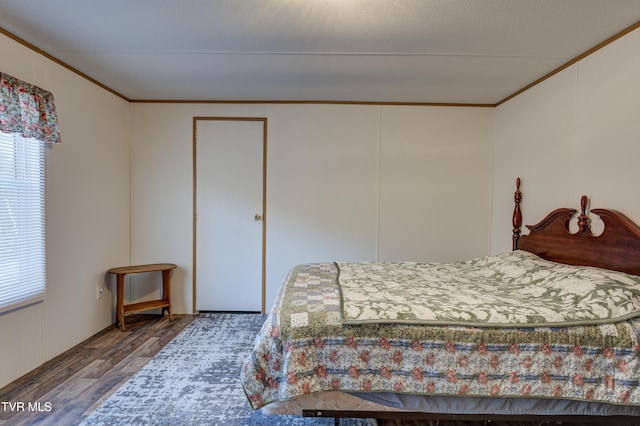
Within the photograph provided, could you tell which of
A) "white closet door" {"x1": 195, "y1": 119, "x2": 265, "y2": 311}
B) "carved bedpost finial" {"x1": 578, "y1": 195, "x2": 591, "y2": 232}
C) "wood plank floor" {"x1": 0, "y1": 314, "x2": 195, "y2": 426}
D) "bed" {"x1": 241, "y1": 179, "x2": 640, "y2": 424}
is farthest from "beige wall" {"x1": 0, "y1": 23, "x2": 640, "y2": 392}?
"bed" {"x1": 241, "y1": 179, "x2": 640, "y2": 424}

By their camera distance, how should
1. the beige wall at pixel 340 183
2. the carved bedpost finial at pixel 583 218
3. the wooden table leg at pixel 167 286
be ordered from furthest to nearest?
the beige wall at pixel 340 183
the wooden table leg at pixel 167 286
the carved bedpost finial at pixel 583 218

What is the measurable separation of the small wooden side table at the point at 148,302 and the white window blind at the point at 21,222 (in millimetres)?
700

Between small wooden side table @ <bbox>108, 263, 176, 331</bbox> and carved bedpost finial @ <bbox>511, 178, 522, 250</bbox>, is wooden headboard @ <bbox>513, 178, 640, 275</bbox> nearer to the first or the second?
A: carved bedpost finial @ <bbox>511, 178, 522, 250</bbox>

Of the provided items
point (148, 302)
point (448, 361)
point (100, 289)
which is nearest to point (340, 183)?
point (448, 361)

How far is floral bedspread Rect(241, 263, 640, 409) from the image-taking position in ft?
4.58

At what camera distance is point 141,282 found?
3371 millimetres

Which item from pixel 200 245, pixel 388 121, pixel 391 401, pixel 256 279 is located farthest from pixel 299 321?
pixel 388 121

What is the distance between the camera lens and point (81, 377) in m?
2.14

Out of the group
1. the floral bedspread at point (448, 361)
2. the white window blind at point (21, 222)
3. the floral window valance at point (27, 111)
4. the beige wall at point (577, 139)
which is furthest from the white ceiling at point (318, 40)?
the floral bedspread at point (448, 361)

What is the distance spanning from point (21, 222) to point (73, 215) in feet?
1.55

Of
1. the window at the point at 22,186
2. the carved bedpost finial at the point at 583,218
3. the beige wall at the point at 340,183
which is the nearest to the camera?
the window at the point at 22,186

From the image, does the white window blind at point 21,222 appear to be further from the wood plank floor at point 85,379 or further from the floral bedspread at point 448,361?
the floral bedspread at point 448,361

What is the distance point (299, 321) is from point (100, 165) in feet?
8.72

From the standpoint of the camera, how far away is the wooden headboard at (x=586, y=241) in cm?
180
